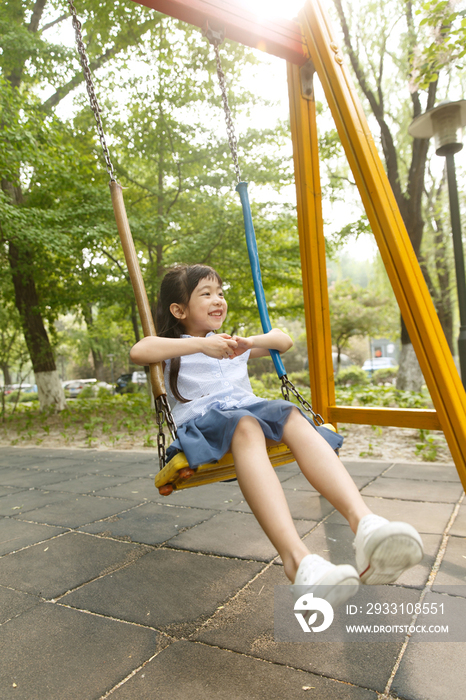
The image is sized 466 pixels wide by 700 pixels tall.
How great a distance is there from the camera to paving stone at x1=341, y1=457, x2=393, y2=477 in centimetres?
373

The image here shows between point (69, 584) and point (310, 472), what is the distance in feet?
3.93

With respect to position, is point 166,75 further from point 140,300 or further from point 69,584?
point 69,584

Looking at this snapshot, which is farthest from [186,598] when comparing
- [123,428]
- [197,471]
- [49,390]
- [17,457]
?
[49,390]

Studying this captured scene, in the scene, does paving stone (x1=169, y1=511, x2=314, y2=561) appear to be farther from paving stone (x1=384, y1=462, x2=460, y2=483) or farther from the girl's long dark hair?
paving stone (x1=384, y1=462, x2=460, y2=483)

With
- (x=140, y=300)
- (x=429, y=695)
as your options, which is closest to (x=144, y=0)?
(x=140, y=300)

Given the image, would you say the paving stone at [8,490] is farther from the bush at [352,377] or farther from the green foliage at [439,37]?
the bush at [352,377]

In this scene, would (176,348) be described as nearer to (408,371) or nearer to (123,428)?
(123,428)

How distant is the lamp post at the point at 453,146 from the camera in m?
4.42

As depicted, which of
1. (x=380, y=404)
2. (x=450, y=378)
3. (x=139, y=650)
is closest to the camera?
Result: (x=139, y=650)

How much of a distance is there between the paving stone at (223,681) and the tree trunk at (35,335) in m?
7.58

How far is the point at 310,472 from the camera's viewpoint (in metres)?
1.56

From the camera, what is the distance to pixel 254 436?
1.59m

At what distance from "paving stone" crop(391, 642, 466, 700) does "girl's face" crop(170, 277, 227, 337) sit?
4.50 feet

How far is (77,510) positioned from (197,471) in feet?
6.15
